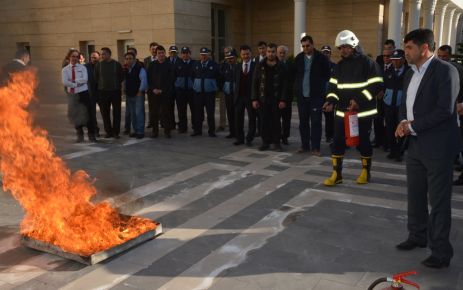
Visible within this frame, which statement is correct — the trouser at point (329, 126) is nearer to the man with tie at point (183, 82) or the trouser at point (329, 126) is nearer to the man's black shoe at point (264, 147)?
the man's black shoe at point (264, 147)

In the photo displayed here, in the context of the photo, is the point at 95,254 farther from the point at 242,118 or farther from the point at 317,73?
the point at 242,118

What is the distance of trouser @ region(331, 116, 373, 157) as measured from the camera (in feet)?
21.3

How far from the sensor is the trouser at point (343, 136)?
649 centimetres

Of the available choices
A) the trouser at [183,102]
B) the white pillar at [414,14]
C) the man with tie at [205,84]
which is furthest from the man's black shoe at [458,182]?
the white pillar at [414,14]

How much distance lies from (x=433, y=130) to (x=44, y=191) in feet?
13.0

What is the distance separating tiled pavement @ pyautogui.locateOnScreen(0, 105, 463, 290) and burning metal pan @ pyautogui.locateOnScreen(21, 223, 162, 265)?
59mm

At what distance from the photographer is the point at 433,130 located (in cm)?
400

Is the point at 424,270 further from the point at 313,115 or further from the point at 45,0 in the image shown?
the point at 45,0

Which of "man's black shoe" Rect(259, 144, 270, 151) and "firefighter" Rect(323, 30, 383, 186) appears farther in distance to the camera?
"man's black shoe" Rect(259, 144, 270, 151)

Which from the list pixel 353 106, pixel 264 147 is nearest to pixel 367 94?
pixel 353 106

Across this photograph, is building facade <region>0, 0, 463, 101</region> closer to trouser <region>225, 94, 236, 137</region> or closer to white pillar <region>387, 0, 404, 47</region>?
white pillar <region>387, 0, 404, 47</region>

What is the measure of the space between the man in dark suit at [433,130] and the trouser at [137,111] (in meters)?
7.34

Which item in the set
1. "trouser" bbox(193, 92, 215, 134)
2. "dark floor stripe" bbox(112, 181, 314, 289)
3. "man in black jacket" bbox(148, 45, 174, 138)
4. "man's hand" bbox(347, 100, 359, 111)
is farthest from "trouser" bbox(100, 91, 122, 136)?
"man's hand" bbox(347, 100, 359, 111)

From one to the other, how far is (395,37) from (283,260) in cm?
1558
